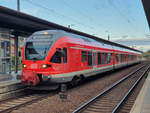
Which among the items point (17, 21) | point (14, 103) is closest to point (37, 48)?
point (14, 103)

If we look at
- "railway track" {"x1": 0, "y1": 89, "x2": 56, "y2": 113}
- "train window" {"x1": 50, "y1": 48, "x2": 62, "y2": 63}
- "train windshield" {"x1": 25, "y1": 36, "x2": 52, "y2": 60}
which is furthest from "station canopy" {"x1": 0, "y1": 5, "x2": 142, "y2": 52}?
"railway track" {"x1": 0, "y1": 89, "x2": 56, "y2": 113}

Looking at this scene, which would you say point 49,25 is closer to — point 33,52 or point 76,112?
point 33,52

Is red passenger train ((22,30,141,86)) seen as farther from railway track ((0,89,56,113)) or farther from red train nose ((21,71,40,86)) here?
railway track ((0,89,56,113))

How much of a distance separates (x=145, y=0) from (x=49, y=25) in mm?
8183

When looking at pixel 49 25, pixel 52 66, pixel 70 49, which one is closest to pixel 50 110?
pixel 52 66

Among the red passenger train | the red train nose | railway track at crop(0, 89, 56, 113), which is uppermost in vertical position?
the red passenger train

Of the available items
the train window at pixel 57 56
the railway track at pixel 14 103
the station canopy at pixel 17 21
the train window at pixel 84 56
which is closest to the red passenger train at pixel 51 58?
the train window at pixel 57 56

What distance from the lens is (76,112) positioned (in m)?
6.43

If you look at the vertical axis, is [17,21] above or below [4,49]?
above

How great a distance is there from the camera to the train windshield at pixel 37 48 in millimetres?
9171

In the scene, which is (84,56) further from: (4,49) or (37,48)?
(4,49)

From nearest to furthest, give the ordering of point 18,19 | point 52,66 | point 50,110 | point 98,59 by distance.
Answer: point 50,110 < point 52,66 < point 18,19 < point 98,59

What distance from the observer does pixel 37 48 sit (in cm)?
941

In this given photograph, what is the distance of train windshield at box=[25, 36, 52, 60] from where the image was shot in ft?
30.1
